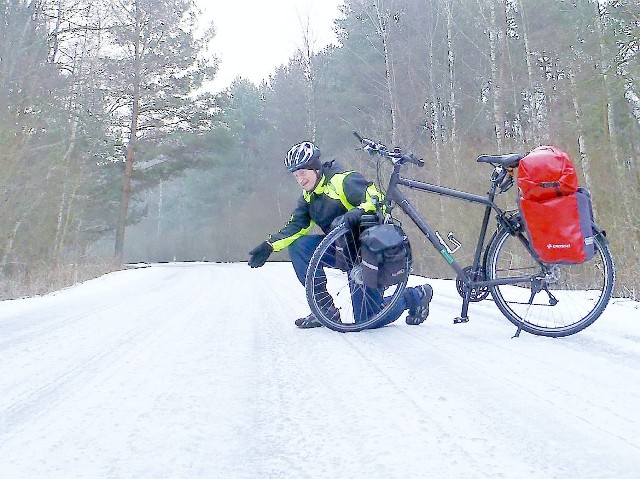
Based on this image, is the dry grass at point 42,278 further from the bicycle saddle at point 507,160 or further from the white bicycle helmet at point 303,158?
the bicycle saddle at point 507,160

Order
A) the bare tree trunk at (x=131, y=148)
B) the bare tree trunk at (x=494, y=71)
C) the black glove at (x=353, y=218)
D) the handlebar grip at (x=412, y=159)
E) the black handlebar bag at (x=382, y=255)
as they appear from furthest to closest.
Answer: the bare tree trunk at (x=131, y=148) → the bare tree trunk at (x=494, y=71) → the handlebar grip at (x=412, y=159) → the black glove at (x=353, y=218) → the black handlebar bag at (x=382, y=255)

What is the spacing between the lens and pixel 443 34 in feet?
77.6

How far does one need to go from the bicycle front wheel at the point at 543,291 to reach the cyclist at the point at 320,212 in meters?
0.56

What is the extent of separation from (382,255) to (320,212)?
70 centimetres

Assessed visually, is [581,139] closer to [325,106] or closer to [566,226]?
[566,226]

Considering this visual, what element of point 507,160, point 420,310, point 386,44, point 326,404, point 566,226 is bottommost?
point 326,404

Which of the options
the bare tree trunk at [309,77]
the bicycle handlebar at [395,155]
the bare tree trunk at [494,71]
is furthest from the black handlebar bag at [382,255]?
the bare tree trunk at [309,77]

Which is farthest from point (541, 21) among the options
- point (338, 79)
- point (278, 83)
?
point (278, 83)

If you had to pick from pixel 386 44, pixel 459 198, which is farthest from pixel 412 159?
pixel 386 44

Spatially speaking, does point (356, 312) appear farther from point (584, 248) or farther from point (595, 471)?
point (595, 471)

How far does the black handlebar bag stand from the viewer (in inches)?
127

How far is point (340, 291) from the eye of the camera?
11.7ft

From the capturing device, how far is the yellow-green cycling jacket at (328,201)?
3555 millimetres

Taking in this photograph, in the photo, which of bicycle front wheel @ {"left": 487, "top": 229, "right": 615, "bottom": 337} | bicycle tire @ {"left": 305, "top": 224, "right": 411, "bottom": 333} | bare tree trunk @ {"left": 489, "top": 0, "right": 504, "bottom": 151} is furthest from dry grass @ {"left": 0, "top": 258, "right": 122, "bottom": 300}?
bare tree trunk @ {"left": 489, "top": 0, "right": 504, "bottom": 151}
